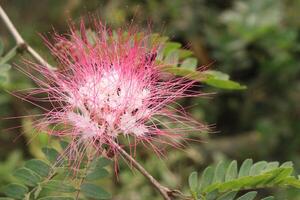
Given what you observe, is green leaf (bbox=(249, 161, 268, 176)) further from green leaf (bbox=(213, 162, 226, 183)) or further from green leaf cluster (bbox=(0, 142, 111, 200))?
green leaf cluster (bbox=(0, 142, 111, 200))

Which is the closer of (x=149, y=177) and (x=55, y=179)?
(x=149, y=177)

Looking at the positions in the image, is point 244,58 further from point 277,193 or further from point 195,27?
point 277,193

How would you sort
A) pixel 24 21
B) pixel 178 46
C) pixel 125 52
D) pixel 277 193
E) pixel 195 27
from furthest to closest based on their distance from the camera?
1. pixel 24 21
2. pixel 195 27
3. pixel 277 193
4. pixel 178 46
5. pixel 125 52

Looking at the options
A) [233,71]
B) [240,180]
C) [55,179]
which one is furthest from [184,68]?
[233,71]

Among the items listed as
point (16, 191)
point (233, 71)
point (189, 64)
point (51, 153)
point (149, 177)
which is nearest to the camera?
point (149, 177)

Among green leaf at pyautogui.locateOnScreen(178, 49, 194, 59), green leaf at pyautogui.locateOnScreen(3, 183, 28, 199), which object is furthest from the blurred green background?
green leaf at pyautogui.locateOnScreen(3, 183, 28, 199)

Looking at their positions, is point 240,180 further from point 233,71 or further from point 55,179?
point 233,71

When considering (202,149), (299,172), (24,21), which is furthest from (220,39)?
(24,21)
